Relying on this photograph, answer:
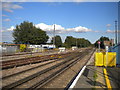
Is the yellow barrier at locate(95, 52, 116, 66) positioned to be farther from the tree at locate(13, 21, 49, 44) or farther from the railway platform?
the tree at locate(13, 21, 49, 44)

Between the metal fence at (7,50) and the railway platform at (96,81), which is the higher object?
the metal fence at (7,50)

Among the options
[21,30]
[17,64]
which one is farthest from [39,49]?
[17,64]

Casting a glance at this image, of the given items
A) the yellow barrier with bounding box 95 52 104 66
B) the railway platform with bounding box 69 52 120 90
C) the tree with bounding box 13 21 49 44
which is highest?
the tree with bounding box 13 21 49 44

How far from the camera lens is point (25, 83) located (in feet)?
28.3

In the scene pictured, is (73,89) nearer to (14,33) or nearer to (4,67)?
(4,67)

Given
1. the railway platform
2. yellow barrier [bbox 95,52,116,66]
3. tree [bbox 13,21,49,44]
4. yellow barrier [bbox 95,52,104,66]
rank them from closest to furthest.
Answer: the railway platform → yellow barrier [bbox 95,52,116,66] → yellow barrier [bbox 95,52,104,66] → tree [bbox 13,21,49,44]

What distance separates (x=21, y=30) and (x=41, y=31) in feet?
40.4

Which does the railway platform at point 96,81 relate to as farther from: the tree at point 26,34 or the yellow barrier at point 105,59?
the tree at point 26,34

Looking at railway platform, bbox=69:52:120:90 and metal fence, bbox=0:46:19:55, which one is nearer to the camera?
railway platform, bbox=69:52:120:90

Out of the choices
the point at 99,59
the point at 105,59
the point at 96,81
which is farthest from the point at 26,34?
the point at 96,81

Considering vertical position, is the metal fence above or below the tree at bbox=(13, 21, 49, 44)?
below

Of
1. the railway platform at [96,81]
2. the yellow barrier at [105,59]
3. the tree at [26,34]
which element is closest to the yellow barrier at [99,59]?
the yellow barrier at [105,59]

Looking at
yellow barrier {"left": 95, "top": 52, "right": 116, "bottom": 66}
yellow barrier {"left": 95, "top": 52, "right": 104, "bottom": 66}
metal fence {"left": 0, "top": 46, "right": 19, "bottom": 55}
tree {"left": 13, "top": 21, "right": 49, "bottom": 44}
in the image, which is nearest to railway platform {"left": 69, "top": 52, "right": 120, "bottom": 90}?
yellow barrier {"left": 95, "top": 52, "right": 116, "bottom": 66}

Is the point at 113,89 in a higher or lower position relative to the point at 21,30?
lower
